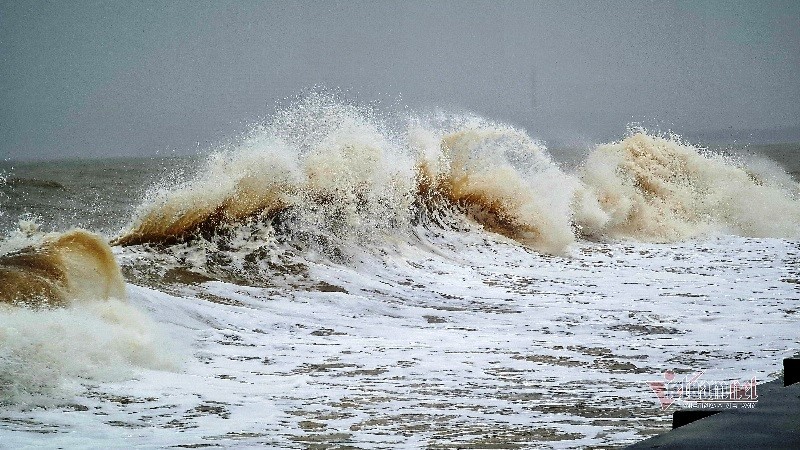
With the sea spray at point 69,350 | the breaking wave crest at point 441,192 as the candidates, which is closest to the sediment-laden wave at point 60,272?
the sea spray at point 69,350

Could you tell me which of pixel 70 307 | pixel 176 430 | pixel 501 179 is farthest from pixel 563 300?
pixel 501 179

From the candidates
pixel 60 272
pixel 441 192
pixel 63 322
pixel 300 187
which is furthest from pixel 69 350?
pixel 441 192


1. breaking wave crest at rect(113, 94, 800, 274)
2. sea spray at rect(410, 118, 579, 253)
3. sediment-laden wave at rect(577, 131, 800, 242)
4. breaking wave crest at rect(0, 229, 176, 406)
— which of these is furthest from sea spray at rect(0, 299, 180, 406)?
sediment-laden wave at rect(577, 131, 800, 242)

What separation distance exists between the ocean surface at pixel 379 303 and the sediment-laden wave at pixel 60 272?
2 centimetres

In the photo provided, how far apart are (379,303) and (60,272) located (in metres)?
3.40

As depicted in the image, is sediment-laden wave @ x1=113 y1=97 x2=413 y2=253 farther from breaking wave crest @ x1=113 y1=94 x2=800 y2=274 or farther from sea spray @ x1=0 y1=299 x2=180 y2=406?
sea spray @ x1=0 y1=299 x2=180 y2=406

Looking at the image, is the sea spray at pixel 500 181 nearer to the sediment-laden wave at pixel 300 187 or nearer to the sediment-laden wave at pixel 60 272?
the sediment-laden wave at pixel 300 187

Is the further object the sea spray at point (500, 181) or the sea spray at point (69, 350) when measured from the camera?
the sea spray at point (500, 181)

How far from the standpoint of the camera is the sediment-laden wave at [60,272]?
6766mm

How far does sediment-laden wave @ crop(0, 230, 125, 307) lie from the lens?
6.77m

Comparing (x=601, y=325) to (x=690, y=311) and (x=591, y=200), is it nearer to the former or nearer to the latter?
(x=690, y=311)

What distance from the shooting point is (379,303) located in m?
9.69

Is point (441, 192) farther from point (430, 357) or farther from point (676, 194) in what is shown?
point (430, 357)

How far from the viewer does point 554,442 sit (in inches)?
178
